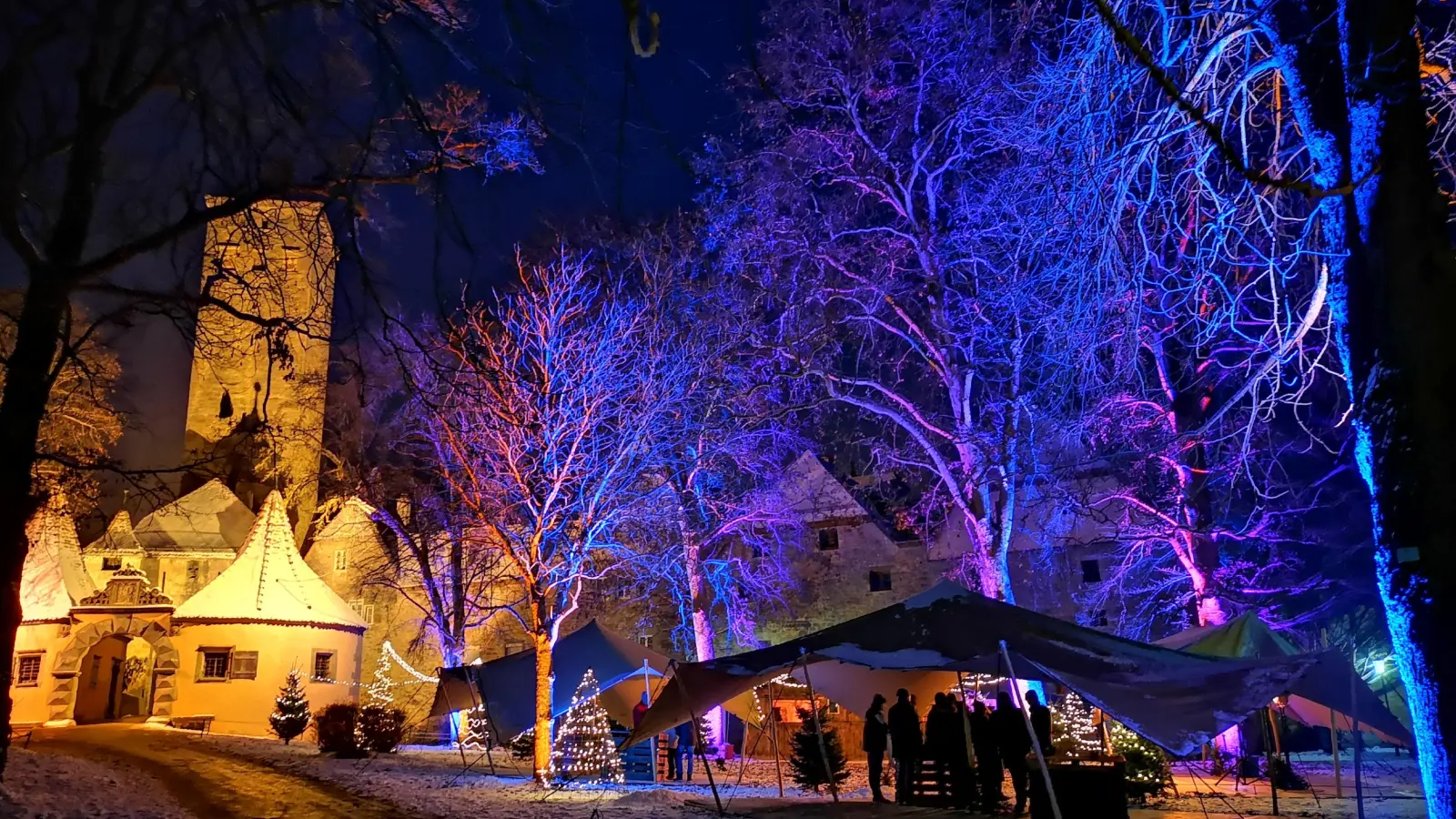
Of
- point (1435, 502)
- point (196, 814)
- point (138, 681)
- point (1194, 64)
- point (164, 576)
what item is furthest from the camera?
point (164, 576)

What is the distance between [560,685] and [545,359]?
6.42 metres

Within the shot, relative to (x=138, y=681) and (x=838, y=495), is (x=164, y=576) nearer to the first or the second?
(x=138, y=681)

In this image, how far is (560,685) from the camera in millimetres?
19062

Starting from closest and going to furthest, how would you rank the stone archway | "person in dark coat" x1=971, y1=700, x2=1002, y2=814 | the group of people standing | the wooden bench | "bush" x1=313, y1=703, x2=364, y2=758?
the group of people standing, "person in dark coat" x1=971, y1=700, x2=1002, y2=814, "bush" x1=313, y1=703, x2=364, y2=758, the wooden bench, the stone archway

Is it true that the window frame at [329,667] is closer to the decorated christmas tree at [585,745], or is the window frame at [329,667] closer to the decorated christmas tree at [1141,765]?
the decorated christmas tree at [585,745]

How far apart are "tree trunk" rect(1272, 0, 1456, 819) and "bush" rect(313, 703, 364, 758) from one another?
21.4 m

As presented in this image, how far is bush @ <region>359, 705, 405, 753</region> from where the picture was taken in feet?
74.5

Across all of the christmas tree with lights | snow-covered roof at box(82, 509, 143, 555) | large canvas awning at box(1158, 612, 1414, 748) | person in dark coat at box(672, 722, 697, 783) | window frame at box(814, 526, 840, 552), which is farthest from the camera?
snow-covered roof at box(82, 509, 143, 555)

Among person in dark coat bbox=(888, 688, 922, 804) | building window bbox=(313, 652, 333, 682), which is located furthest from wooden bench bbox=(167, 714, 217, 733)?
person in dark coat bbox=(888, 688, 922, 804)

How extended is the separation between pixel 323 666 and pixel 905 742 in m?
22.9

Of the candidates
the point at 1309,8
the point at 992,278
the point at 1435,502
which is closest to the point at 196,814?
the point at 1435,502

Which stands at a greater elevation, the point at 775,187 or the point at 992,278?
the point at 775,187

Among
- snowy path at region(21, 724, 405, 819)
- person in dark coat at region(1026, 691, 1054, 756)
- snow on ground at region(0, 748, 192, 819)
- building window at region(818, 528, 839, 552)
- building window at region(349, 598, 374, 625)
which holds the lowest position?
snowy path at region(21, 724, 405, 819)

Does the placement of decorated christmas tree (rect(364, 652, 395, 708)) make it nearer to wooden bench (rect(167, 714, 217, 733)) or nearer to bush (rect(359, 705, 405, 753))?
wooden bench (rect(167, 714, 217, 733))
